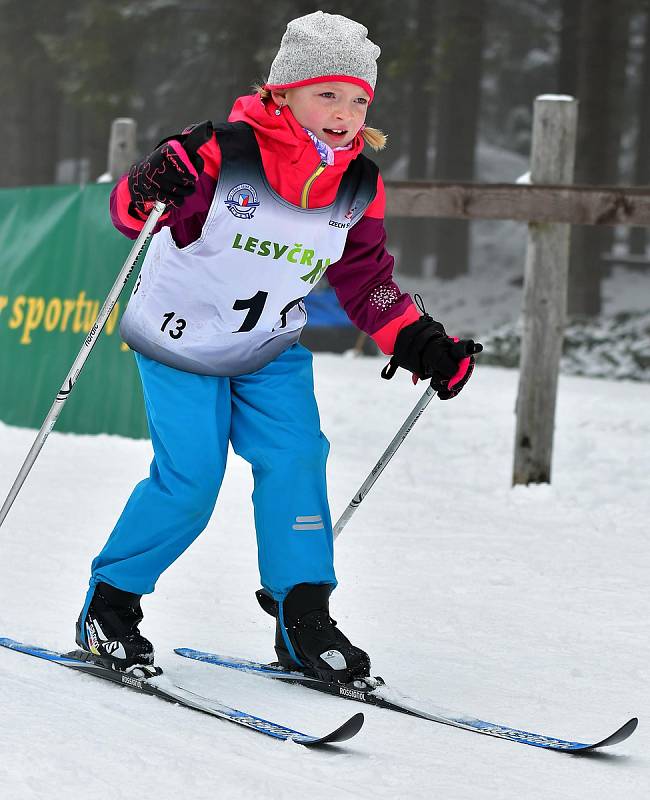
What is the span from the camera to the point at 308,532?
11.0 ft

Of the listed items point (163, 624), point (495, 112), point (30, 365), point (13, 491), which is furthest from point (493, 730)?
→ point (495, 112)

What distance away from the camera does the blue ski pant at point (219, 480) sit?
3.32 metres

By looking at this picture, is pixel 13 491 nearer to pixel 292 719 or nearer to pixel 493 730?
pixel 292 719

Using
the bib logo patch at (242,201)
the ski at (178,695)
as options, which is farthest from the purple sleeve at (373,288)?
the ski at (178,695)

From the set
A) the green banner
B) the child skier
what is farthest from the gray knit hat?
the green banner

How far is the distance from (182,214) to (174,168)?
19cm

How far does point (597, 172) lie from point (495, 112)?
21.5 metres

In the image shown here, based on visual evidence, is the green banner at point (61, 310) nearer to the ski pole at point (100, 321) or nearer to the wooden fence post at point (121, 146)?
the wooden fence post at point (121, 146)

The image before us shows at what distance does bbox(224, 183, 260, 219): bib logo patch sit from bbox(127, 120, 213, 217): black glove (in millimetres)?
108

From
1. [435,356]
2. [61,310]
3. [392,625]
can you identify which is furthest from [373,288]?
[61,310]

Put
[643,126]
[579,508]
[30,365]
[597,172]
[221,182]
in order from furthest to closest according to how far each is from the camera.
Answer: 1. [643,126]
2. [597,172]
3. [30,365]
4. [579,508]
5. [221,182]

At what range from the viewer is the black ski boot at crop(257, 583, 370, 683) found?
3.26 metres

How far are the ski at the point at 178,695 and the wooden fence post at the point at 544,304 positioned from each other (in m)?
3.60

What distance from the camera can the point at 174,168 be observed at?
305 centimetres
